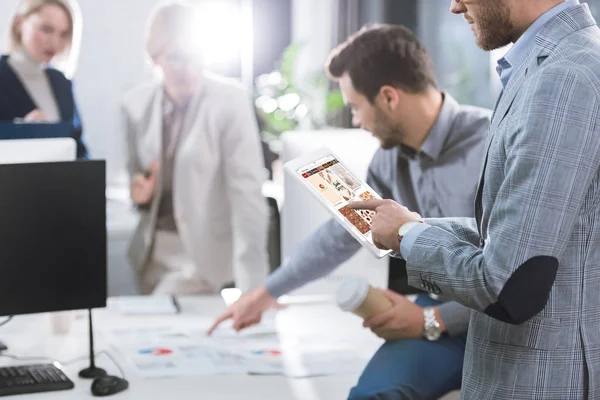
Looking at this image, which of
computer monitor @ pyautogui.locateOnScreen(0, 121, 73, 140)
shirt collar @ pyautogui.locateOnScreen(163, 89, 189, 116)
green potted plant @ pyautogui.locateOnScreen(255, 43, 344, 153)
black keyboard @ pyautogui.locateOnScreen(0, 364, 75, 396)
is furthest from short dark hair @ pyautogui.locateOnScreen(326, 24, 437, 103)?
green potted plant @ pyautogui.locateOnScreen(255, 43, 344, 153)

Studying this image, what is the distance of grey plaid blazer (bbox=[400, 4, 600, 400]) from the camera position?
118 cm

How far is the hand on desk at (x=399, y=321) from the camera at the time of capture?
1.92 meters

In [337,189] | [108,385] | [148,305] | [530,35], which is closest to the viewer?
[530,35]

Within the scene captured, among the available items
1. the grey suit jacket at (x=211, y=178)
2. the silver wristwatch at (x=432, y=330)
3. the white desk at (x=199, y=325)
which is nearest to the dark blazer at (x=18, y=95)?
the grey suit jacket at (x=211, y=178)

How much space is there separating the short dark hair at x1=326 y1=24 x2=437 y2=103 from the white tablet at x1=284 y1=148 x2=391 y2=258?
1.98ft

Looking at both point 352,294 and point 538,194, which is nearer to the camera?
point 538,194

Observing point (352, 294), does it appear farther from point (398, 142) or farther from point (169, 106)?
point (169, 106)

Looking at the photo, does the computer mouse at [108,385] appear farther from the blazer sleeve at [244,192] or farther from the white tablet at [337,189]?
the blazer sleeve at [244,192]

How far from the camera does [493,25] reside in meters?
1.31

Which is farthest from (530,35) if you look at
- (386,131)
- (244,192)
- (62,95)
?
(62,95)

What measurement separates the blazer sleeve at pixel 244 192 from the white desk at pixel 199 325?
0.69 m

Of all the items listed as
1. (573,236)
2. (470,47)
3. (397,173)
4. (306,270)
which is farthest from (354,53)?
(470,47)

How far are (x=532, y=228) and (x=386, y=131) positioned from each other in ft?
3.61

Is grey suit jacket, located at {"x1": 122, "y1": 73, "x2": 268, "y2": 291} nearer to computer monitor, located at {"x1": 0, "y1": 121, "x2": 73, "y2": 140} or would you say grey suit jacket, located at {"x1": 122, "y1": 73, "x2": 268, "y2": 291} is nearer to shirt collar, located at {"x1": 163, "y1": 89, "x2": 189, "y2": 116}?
shirt collar, located at {"x1": 163, "y1": 89, "x2": 189, "y2": 116}
